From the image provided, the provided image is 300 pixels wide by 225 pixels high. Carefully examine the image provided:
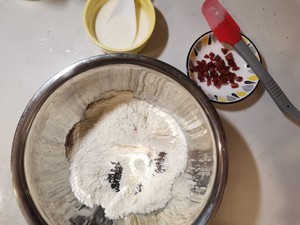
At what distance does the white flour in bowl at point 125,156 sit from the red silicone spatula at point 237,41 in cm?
19

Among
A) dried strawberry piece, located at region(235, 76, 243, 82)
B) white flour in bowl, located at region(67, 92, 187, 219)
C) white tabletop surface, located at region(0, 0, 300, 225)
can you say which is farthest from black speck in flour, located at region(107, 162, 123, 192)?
dried strawberry piece, located at region(235, 76, 243, 82)

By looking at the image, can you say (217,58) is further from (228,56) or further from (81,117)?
(81,117)

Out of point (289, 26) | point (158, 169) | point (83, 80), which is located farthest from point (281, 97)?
point (83, 80)

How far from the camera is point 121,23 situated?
0.80m

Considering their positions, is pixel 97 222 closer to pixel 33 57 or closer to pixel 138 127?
pixel 138 127

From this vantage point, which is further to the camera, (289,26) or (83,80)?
(289,26)

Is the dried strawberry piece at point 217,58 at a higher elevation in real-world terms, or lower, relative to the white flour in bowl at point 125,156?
higher

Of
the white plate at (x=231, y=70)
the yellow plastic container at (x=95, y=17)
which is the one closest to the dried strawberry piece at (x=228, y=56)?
the white plate at (x=231, y=70)

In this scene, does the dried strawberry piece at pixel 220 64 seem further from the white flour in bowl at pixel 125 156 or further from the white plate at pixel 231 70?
the white flour in bowl at pixel 125 156

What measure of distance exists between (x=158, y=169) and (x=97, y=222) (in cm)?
15

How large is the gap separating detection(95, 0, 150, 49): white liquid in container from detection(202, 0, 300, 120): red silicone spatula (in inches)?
5.1

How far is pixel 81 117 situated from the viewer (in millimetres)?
746

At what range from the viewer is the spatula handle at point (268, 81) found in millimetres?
775

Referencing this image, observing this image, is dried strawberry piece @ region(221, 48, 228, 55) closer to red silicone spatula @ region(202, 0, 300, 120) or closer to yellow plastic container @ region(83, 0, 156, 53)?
red silicone spatula @ region(202, 0, 300, 120)
